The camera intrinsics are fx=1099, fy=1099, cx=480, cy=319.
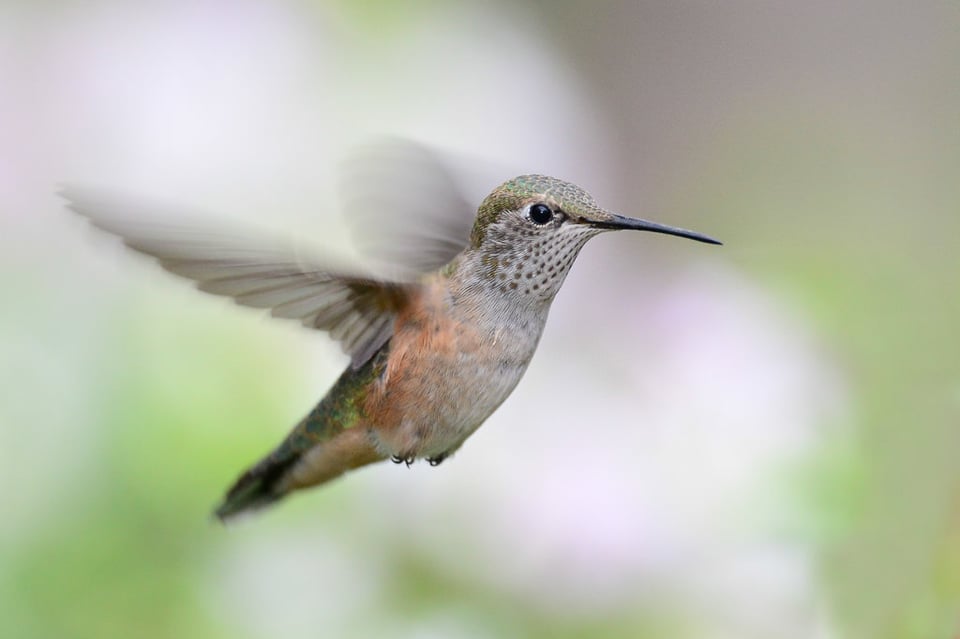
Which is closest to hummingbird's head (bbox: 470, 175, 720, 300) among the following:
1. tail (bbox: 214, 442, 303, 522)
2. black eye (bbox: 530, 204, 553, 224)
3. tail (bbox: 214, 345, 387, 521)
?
black eye (bbox: 530, 204, 553, 224)

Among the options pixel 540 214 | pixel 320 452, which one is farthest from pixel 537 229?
pixel 320 452

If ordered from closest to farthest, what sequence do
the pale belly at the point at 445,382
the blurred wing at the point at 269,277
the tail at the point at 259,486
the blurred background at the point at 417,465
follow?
the blurred wing at the point at 269,277
the pale belly at the point at 445,382
the tail at the point at 259,486
the blurred background at the point at 417,465

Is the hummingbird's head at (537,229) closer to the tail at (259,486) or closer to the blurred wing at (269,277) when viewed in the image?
the blurred wing at (269,277)

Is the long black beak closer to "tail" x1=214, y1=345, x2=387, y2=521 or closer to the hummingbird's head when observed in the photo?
the hummingbird's head

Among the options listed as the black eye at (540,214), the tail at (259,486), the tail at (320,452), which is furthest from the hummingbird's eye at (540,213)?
the tail at (259,486)

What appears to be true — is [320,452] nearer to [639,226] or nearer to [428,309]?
[428,309]

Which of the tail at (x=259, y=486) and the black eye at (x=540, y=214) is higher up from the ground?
the black eye at (x=540, y=214)

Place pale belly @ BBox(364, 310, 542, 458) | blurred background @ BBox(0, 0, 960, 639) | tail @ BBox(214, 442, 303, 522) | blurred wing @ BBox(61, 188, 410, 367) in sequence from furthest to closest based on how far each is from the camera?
blurred background @ BBox(0, 0, 960, 639) → tail @ BBox(214, 442, 303, 522) → pale belly @ BBox(364, 310, 542, 458) → blurred wing @ BBox(61, 188, 410, 367)
